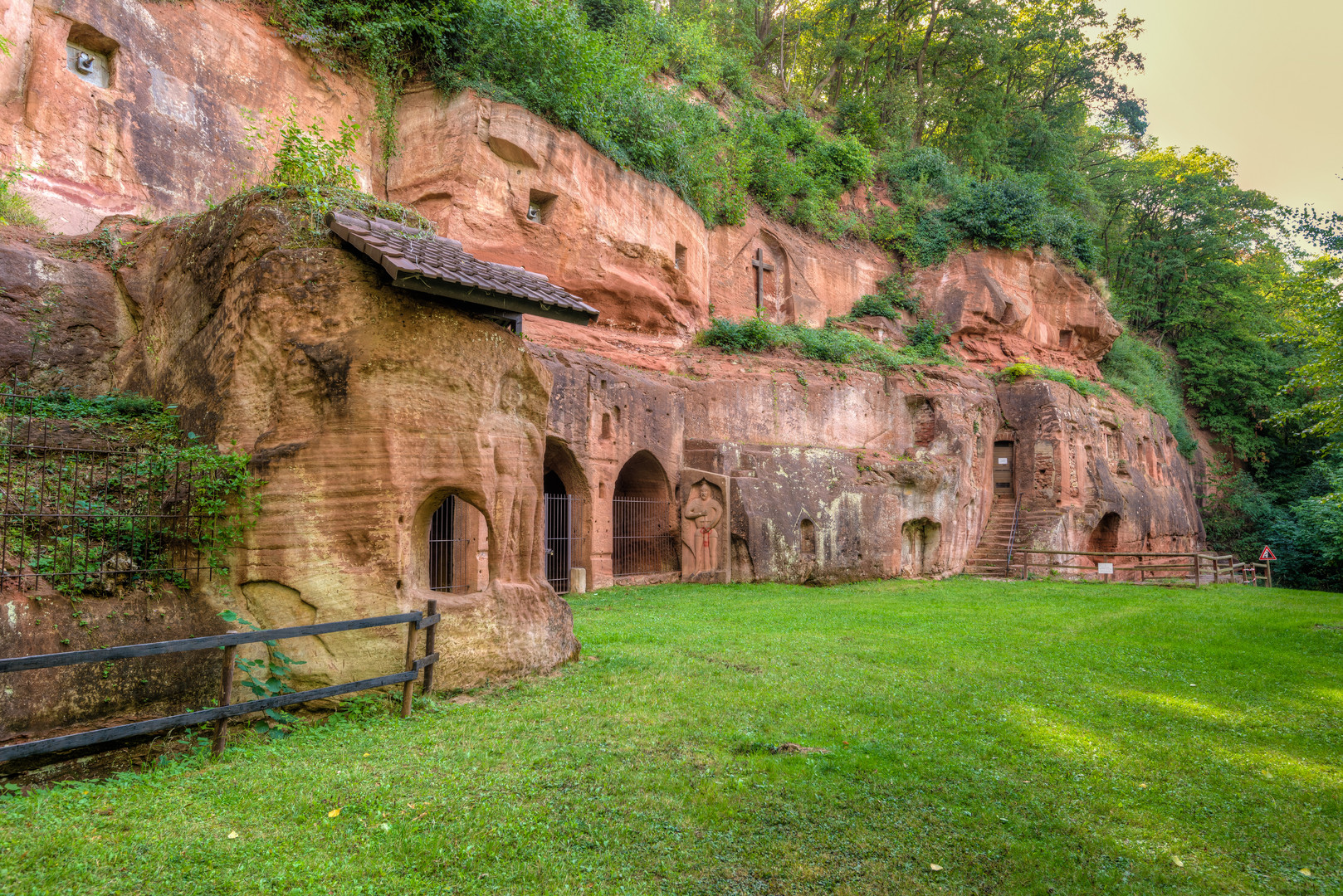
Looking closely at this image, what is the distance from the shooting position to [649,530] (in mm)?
19000

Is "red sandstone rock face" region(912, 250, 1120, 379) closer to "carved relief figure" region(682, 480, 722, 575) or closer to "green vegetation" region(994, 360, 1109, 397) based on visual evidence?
"green vegetation" region(994, 360, 1109, 397)

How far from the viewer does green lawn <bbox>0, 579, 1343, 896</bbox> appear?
3.71 m

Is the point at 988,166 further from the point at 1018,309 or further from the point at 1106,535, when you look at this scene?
the point at 1106,535

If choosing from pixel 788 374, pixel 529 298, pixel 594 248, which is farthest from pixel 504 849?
pixel 788 374

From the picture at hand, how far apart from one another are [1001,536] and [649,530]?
13725 millimetres

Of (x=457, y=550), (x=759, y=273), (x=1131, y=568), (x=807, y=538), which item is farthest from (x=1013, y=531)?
(x=457, y=550)

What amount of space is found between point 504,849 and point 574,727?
7.11ft

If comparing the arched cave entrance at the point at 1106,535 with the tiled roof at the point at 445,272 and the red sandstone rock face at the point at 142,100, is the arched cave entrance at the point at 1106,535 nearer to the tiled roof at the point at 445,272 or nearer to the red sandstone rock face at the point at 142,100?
the tiled roof at the point at 445,272

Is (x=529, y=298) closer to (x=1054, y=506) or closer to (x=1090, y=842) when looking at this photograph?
(x=1090, y=842)

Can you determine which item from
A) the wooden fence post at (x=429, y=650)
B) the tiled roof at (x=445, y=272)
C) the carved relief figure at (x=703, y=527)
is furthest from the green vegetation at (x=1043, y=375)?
the wooden fence post at (x=429, y=650)

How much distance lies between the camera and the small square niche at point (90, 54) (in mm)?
13352

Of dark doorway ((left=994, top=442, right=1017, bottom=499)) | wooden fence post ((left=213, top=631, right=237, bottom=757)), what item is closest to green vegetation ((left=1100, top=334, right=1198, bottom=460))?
dark doorway ((left=994, top=442, right=1017, bottom=499))

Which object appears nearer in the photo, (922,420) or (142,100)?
(142,100)

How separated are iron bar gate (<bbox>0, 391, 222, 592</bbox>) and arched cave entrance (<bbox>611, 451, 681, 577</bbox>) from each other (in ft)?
39.2
